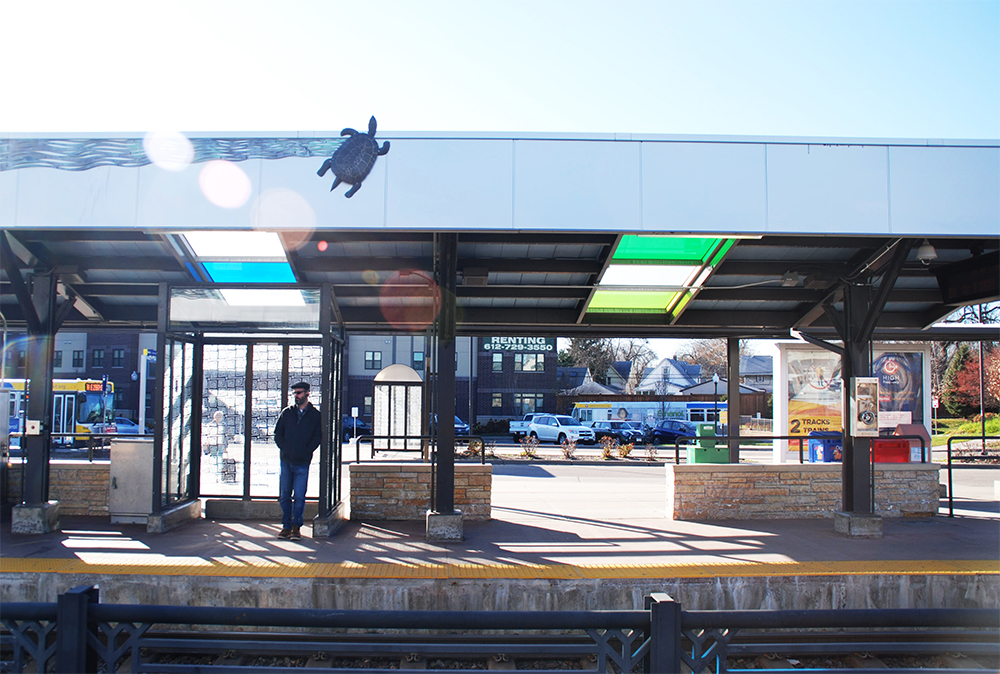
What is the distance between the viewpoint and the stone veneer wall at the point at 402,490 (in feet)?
28.8

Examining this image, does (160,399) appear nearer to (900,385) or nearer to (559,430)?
(900,385)

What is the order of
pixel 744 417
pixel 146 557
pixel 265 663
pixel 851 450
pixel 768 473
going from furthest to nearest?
pixel 744 417 < pixel 768 473 < pixel 851 450 < pixel 146 557 < pixel 265 663

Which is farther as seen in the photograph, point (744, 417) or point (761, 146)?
point (744, 417)

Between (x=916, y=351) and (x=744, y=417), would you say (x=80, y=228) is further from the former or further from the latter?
(x=744, y=417)

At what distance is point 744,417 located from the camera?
4131 centimetres

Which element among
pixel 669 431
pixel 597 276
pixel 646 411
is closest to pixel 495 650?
pixel 597 276

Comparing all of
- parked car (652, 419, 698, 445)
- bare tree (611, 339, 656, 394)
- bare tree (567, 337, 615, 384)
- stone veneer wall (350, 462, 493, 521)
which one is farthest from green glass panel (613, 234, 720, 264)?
bare tree (567, 337, 615, 384)

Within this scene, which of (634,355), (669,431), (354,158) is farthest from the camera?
(634,355)

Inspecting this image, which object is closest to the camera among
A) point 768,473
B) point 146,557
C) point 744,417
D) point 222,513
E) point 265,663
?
point 265,663

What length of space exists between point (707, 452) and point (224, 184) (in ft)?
25.4

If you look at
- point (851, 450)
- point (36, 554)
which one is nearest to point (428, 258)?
point (36, 554)

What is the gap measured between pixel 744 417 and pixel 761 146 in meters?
37.6

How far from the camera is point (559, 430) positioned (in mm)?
31516

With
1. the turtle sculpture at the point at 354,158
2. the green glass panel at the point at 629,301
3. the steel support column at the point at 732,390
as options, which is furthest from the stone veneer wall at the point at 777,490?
the turtle sculpture at the point at 354,158
